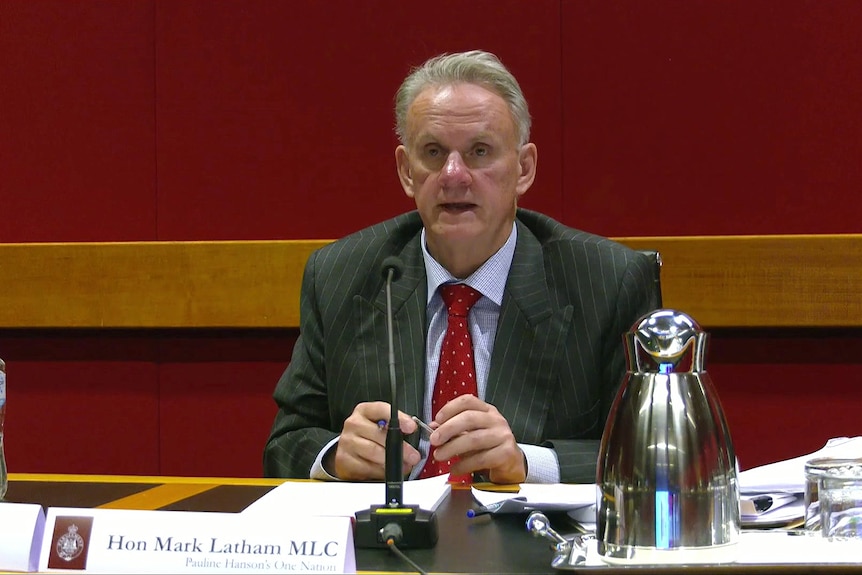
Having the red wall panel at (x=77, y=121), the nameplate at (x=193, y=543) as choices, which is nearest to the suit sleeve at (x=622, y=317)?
the nameplate at (x=193, y=543)

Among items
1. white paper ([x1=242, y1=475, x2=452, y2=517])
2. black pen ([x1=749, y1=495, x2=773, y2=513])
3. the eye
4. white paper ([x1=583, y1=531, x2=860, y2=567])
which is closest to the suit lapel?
the eye

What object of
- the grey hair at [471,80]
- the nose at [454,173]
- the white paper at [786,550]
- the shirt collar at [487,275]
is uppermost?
the grey hair at [471,80]

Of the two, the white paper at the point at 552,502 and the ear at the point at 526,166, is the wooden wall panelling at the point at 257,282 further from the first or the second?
the white paper at the point at 552,502

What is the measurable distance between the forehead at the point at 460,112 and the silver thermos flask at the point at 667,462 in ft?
3.32

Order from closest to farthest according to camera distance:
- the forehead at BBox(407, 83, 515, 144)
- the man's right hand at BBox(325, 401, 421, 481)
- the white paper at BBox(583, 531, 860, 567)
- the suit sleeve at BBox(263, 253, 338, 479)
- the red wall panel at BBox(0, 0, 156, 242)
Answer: the white paper at BBox(583, 531, 860, 567), the man's right hand at BBox(325, 401, 421, 481), the suit sleeve at BBox(263, 253, 338, 479), the forehead at BBox(407, 83, 515, 144), the red wall panel at BBox(0, 0, 156, 242)

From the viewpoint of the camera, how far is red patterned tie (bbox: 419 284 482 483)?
186 centimetres

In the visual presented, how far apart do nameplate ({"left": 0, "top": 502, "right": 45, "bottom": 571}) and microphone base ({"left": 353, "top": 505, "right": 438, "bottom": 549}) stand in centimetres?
31

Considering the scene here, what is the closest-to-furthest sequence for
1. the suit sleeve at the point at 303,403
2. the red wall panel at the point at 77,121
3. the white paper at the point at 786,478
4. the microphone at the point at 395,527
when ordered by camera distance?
the microphone at the point at 395,527 < the white paper at the point at 786,478 < the suit sleeve at the point at 303,403 < the red wall panel at the point at 77,121

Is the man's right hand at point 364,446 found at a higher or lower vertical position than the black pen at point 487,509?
higher

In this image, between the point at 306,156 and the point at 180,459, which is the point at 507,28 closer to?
the point at 306,156

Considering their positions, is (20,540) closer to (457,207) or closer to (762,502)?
(762,502)

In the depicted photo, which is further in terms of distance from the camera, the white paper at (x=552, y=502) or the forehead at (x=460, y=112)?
the forehead at (x=460, y=112)

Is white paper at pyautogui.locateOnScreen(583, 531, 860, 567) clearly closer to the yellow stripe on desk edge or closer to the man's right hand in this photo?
the man's right hand

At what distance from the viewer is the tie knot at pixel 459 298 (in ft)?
6.34
